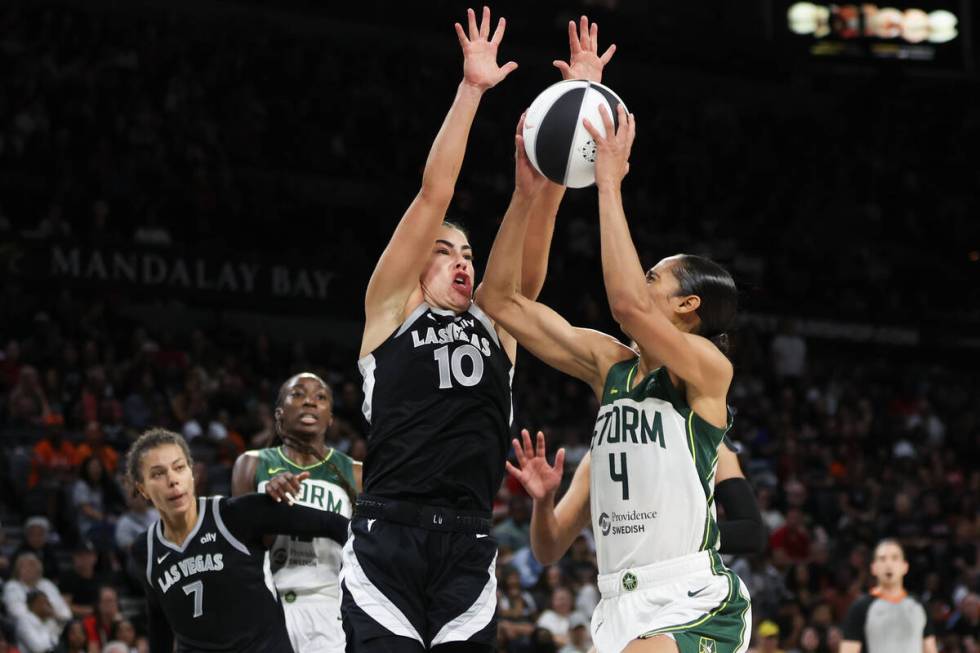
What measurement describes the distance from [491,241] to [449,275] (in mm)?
12390

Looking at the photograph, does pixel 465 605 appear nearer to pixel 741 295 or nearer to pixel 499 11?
pixel 741 295

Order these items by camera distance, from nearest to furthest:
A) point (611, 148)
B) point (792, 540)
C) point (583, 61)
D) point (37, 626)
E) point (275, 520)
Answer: point (611, 148) < point (583, 61) < point (275, 520) < point (37, 626) < point (792, 540)

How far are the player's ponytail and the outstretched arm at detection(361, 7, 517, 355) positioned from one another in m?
0.81

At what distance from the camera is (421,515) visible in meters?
4.38

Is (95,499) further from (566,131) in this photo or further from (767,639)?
(566,131)

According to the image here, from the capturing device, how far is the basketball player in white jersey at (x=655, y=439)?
14.2 feet

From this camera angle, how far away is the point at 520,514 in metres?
13.5

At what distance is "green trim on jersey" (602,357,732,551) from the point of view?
443 cm

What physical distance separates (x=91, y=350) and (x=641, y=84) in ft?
46.7

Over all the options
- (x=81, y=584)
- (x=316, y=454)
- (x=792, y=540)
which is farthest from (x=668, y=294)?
(x=792, y=540)

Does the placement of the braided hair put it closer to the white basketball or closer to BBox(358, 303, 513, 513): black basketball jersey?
BBox(358, 303, 513, 513): black basketball jersey

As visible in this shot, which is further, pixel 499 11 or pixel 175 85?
pixel 499 11

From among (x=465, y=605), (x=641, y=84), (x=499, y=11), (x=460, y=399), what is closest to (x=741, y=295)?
(x=460, y=399)

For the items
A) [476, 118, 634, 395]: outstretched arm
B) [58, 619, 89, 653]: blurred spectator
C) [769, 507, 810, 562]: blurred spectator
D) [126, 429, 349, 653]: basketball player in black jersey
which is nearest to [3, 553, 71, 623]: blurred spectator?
[58, 619, 89, 653]: blurred spectator
